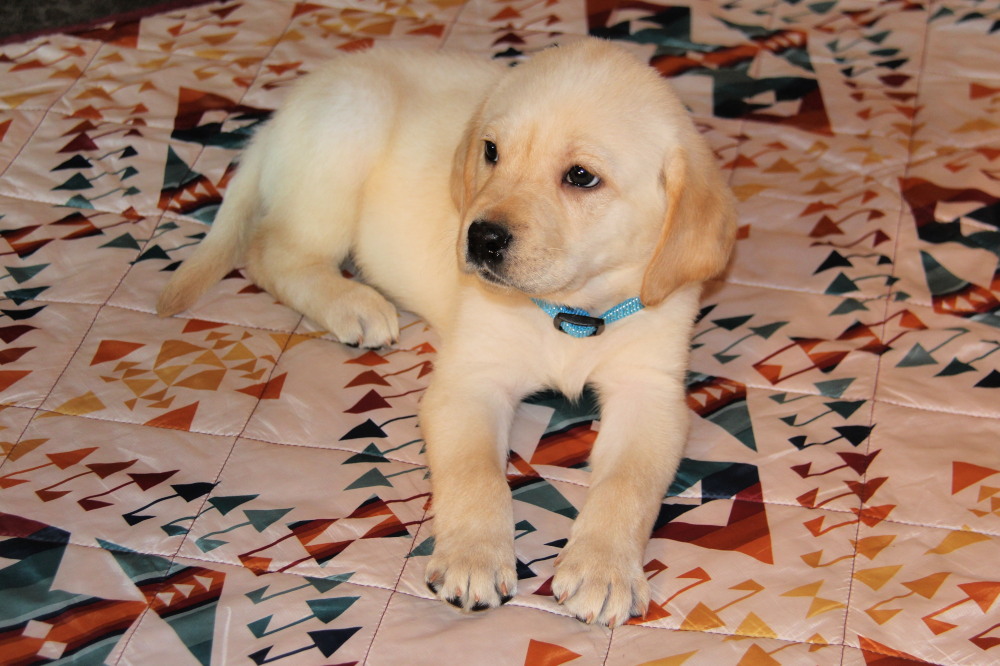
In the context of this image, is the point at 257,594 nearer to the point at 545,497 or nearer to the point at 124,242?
the point at 545,497

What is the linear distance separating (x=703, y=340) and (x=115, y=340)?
5.37ft

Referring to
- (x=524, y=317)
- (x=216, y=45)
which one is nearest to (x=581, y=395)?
(x=524, y=317)

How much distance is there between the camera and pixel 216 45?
4.14 m

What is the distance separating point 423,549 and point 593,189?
89 centimetres

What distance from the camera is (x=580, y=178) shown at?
2.38 meters

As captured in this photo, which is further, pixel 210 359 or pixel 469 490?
pixel 210 359

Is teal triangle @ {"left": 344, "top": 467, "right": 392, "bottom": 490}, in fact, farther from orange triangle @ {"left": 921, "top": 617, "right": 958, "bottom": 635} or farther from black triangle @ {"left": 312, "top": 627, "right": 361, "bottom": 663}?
orange triangle @ {"left": 921, "top": 617, "right": 958, "bottom": 635}

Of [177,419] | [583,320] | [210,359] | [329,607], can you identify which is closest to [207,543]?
[329,607]

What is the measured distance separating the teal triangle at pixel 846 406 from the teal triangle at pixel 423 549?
1147 mm

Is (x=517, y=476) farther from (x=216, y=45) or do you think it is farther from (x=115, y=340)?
(x=216, y=45)

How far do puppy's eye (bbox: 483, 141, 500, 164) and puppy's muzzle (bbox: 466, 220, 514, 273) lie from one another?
276 mm

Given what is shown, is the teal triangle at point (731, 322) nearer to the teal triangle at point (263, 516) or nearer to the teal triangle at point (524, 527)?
the teal triangle at point (524, 527)

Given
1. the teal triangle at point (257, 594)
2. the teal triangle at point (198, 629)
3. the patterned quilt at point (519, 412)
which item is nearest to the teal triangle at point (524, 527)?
the patterned quilt at point (519, 412)

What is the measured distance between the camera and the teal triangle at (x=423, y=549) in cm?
228
